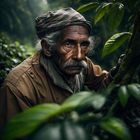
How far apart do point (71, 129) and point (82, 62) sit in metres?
2.05

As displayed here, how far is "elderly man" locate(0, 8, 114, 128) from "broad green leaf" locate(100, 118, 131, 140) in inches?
69.3

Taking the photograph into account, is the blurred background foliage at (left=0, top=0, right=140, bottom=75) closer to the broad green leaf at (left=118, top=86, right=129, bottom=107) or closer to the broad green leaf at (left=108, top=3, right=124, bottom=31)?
the broad green leaf at (left=108, top=3, right=124, bottom=31)

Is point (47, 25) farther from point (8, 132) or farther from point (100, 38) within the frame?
point (100, 38)

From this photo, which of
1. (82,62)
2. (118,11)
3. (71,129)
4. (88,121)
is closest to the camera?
(71,129)

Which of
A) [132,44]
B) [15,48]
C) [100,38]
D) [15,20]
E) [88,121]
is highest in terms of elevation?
[88,121]

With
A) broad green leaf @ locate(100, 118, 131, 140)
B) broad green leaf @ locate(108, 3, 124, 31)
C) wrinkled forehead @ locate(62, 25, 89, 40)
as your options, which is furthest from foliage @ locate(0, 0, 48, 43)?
broad green leaf @ locate(100, 118, 131, 140)

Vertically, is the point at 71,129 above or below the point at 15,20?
above

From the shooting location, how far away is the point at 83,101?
44.7 inches

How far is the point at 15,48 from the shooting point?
15.9 ft

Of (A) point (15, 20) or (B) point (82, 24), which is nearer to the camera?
(B) point (82, 24)

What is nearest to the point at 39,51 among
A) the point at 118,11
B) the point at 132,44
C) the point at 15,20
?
the point at 118,11

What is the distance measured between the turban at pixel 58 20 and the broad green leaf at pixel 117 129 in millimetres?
2053

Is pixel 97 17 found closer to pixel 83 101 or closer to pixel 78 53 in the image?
pixel 78 53

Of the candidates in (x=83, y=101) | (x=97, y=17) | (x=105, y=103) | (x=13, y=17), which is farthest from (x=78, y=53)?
(x=13, y=17)
